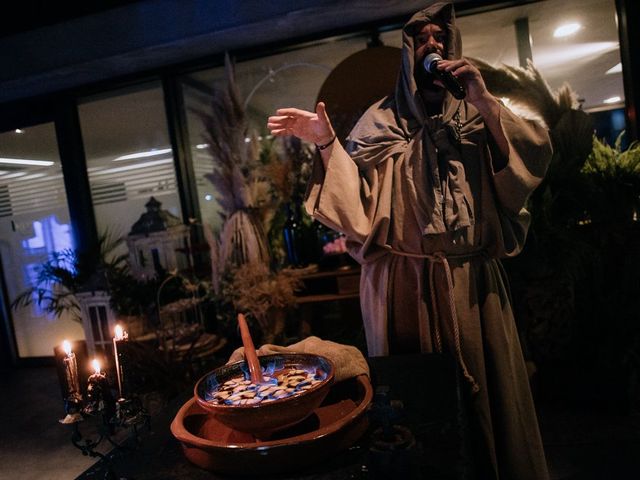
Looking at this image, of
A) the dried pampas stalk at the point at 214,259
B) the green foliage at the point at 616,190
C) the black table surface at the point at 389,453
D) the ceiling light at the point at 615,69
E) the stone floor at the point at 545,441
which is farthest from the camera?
the ceiling light at the point at 615,69

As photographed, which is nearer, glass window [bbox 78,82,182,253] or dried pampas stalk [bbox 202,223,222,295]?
dried pampas stalk [bbox 202,223,222,295]

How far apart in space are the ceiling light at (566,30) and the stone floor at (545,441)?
2.59m

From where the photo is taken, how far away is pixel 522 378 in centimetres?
147

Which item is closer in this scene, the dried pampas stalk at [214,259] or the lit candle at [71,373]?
the lit candle at [71,373]

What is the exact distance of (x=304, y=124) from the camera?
1.45m

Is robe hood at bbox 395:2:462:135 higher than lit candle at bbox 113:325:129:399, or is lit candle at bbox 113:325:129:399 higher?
robe hood at bbox 395:2:462:135

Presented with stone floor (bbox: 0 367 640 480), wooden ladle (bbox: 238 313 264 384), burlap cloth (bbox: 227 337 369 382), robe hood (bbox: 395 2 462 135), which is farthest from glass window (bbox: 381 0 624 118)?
wooden ladle (bbox: 238 313 264 384)

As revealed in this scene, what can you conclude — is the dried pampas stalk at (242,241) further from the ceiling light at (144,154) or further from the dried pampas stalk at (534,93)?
the dried pampas stalk at (534,93)

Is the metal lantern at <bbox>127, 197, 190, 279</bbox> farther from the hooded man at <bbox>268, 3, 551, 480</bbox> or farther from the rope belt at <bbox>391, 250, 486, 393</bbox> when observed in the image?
the rope belt at <bbox>391, 250, 486, 393</bbox>

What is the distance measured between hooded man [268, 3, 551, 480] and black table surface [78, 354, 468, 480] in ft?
1.27

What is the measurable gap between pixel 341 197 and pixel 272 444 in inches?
32.8

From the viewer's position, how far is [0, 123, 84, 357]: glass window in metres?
4.53

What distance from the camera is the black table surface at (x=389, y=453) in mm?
729

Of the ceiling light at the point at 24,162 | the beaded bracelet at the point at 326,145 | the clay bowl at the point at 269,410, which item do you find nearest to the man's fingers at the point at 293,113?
the beaded bracelet at the point at 326,145
